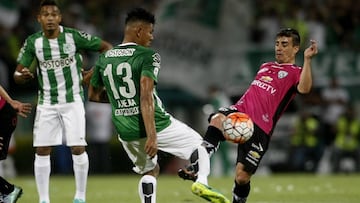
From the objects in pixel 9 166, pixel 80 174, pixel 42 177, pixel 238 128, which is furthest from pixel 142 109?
pixel 9 166

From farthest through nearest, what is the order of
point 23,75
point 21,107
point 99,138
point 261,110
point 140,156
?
point 99,138 → point 23,75 → point 261,110 → point 21,107 → point 140,156

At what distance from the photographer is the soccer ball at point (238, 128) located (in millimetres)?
11781

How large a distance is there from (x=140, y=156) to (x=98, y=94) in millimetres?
860

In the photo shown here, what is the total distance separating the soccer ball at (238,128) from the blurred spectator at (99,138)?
1297cm

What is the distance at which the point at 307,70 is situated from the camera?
1171 centimetres

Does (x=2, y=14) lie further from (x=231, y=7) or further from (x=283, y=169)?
(x=283, y=169)

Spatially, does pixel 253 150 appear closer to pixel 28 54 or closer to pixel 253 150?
pixel 253 150

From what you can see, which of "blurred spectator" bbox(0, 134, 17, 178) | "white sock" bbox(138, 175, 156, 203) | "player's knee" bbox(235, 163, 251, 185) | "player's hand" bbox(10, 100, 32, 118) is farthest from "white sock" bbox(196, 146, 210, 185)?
"blurred spectator" bbox(0, 134, 17, 178)

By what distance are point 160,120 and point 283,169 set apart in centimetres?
1445

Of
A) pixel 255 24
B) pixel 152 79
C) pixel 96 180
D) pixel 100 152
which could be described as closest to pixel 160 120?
pixel 152 79

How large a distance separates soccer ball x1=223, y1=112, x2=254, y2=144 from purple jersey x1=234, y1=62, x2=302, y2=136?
21cm

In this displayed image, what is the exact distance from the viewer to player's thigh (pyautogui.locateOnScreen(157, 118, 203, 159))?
11188mm

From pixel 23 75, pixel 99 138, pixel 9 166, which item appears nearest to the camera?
pixel 23 75

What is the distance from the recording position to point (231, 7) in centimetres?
2598
